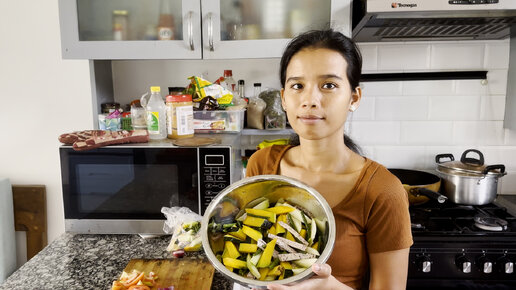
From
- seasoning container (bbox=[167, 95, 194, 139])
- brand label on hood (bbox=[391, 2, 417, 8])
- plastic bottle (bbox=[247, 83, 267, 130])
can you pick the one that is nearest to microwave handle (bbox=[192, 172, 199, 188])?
seasoning container (bbox=[167, 95, 194, 139])

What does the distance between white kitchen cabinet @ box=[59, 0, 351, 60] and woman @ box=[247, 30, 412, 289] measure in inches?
25.1

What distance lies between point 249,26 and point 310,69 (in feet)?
2.73

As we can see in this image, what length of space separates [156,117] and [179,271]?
68 cm

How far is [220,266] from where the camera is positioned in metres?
0.73

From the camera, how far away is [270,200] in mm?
899

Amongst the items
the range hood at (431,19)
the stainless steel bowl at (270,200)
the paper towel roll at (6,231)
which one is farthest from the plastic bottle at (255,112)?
the paper towel roll at (6,231)

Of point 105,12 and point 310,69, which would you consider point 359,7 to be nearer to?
point 310,69

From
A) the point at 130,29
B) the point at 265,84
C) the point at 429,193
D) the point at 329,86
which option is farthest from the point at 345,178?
the point at 130,29

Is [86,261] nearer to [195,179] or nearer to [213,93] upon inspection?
[195,179]

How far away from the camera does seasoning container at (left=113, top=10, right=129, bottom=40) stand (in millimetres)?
1655

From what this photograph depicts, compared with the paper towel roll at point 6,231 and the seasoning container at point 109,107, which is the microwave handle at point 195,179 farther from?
the paper towel roll at point 6,231

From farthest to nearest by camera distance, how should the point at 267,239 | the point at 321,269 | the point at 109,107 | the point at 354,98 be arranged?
the point at 109,107, the point at 354,98, the point at 267,239, the point at 321,269

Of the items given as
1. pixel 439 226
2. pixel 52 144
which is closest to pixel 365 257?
pixel 439 226

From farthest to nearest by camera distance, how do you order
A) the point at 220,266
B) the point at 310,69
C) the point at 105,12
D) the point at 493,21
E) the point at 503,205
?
the point at 503,205 < the point at 105,12 < the point at 493,21 < the point at 310,69 < the point at 220,266
